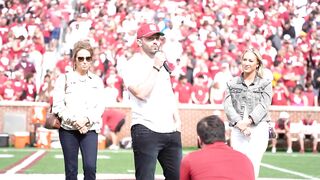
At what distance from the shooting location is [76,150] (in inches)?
316

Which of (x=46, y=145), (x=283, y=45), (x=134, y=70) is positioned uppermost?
(x=283, y=45)

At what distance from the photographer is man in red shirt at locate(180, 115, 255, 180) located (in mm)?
5586

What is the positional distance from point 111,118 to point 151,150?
12730mm

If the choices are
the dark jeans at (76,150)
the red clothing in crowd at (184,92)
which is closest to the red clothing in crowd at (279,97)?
the red clothing in crowd at (184,92)

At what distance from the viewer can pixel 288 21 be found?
26562 millimetres

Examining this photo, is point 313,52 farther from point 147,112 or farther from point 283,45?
point 147,112

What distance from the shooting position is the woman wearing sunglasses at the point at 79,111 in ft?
26.2

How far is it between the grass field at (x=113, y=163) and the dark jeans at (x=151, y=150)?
6.01m

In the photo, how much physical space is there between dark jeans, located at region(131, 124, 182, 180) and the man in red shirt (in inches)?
49.9

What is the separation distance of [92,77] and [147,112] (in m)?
1.43

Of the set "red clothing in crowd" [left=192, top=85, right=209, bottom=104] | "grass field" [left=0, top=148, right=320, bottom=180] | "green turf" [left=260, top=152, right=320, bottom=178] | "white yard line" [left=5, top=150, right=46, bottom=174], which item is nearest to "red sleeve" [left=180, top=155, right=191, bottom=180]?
"grass field" [left=0, top=148, right=320, bottom=180]

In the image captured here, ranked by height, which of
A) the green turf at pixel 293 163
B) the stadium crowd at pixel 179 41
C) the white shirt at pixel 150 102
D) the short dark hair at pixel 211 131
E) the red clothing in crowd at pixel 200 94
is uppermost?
the stadium crowd at pixel 179 41

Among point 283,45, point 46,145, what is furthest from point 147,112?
point 283,45

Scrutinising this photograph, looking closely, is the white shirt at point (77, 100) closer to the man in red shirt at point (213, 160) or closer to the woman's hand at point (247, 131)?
the woman's hand at point (247, 131)
